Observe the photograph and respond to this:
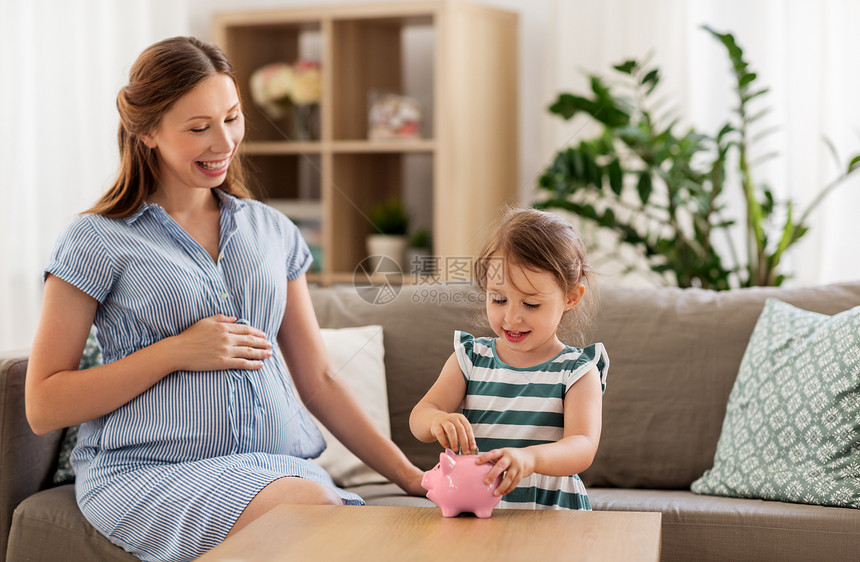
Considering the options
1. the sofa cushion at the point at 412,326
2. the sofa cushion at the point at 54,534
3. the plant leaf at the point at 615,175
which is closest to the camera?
the sofa cushion at the point at 412,326

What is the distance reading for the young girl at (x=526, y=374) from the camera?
98 centimetres

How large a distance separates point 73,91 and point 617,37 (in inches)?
66.3

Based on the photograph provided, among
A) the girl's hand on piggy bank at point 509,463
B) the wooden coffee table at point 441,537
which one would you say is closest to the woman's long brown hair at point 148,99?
the wooden coffee table at point 441,537

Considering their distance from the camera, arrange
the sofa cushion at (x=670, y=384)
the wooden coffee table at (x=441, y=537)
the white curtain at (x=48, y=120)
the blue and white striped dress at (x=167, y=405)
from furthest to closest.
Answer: the white curtain at (x=48, y=120)
the sofa cushion at (x=670, y=384)
the blue and white striped dress at (x=167, y=405)
the wooden coffee table at (x=441, y=537)

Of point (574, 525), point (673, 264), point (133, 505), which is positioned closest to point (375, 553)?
point (574, 525)

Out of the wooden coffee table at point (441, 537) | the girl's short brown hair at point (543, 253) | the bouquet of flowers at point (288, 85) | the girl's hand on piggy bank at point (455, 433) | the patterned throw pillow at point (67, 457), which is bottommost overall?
the patterned throw pillow at point (67, 457)

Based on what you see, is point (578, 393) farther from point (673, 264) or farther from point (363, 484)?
point (673, 264)

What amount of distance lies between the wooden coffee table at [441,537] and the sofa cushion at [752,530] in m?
0.47

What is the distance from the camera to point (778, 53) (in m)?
2.78

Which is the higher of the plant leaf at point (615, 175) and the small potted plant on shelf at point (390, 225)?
the plant leaf at point (615, 175)

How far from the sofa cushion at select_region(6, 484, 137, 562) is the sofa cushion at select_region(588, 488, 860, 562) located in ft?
2.49

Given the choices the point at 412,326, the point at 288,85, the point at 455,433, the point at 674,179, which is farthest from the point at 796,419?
the point at 288,85

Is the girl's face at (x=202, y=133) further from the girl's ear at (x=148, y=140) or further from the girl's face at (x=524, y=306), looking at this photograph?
the girl's face at (x=524, y=306)

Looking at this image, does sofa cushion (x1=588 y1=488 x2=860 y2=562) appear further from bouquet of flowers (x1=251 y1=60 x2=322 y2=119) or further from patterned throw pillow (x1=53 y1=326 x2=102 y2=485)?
bouquet of flowers (x1=251 y1=60 x2=322 y2=119)
